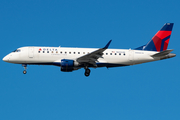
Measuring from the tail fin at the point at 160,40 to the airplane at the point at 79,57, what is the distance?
1.20 m

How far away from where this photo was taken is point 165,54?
48.9 metres

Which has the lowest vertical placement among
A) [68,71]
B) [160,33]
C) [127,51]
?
[68,71]

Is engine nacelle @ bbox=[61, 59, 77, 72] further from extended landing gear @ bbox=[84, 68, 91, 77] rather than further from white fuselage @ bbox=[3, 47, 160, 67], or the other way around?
extended landing gear @ bbox=[84, 68, 91, 77]

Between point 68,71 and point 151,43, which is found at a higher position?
point 151,43

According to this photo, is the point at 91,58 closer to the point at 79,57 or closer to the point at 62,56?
the point at 79,57

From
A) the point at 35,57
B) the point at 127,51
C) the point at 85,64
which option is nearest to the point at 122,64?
the point at 127,51

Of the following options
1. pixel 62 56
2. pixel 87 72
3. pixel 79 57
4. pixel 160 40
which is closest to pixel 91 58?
pixel 79 57

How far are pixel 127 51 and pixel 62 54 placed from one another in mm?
10266

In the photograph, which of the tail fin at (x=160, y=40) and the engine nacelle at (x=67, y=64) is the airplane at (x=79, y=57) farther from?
the tail fin at (x=160, y=40)

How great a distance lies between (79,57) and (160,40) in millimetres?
14423

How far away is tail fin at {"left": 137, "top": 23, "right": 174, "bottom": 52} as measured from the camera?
171ft

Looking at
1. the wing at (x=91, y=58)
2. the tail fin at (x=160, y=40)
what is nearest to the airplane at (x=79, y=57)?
the wing at (x=91, y=58)

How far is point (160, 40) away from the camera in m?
52.5

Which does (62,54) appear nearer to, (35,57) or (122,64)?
(35,57)
